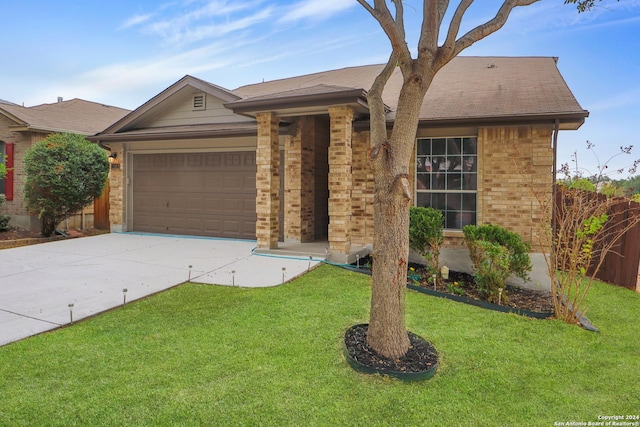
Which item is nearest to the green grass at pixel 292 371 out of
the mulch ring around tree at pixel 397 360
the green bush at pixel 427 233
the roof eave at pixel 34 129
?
the mulch ring around tree at pixel 397 360

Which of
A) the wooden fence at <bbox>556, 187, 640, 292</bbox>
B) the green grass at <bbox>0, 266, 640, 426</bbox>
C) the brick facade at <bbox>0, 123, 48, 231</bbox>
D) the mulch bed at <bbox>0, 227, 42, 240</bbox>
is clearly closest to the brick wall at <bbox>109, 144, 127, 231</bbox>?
the mulch bed at <bbox>0, 227, 42, 240</bbox>

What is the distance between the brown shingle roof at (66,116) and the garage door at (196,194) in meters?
3.78

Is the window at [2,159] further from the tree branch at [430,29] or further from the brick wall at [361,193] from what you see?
the tree branch at [430,29]

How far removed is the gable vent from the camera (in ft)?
36.1

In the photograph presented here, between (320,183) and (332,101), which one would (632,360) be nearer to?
(332,101)

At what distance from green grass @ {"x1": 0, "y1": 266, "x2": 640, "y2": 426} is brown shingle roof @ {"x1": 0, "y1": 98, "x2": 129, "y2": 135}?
11.2 meters

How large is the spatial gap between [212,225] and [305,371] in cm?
810

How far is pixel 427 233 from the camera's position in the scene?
705cm

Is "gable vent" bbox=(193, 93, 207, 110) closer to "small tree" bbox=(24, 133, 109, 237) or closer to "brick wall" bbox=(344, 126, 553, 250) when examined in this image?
"small tree" bbox=(24, 133, 109, 237)

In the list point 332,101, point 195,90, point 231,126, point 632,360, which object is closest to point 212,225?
point 231,126

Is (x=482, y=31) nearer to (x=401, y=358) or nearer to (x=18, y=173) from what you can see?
(x=401, y=358)

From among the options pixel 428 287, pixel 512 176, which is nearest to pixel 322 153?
pixel 512 176

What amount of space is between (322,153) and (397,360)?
25.8ft

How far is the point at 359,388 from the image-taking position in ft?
10.6
